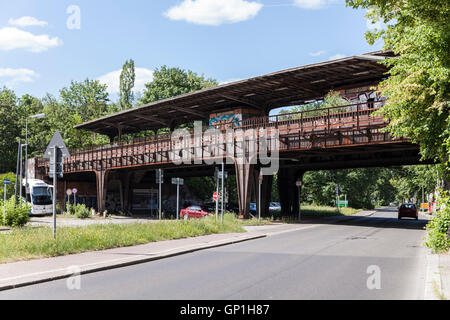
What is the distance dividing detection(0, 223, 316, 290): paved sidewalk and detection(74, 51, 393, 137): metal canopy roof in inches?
566

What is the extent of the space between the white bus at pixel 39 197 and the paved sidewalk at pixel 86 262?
30111 millimetres

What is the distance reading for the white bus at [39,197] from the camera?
1640 inches

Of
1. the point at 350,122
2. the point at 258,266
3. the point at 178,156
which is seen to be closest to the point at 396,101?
the point at 258,266

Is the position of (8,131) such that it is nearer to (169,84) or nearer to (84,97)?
(84,97)

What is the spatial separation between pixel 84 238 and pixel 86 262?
3131 millimetres

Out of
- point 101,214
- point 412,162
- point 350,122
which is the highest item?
point 350,122

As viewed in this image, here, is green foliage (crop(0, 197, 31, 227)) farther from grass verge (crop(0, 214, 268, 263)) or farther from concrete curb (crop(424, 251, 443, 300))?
concrete curb (crop(424, 251, 443, 300))

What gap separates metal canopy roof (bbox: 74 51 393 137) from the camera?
1072 inches

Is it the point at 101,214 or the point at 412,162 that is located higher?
the point at 412,162

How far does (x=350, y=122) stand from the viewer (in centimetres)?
2531

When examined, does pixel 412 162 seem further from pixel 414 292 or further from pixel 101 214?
pixel 101 214
